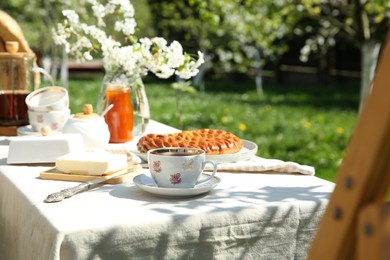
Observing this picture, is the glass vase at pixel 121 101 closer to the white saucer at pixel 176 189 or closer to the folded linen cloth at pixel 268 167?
the folded linen cloth at pixel 268 167

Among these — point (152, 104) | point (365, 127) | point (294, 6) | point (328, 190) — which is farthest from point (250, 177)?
point (152, 104)

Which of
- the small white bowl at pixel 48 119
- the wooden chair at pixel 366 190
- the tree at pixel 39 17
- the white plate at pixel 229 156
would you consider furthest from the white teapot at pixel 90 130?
the tree at pixel 39 17

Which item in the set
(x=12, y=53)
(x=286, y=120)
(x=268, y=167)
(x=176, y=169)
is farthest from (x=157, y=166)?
(x=286, y=120)

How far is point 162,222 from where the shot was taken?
1.67 meters

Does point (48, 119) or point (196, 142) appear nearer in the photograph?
point (196, 142)

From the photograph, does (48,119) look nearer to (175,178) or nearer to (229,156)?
(229,156)

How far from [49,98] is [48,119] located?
12 centimetres

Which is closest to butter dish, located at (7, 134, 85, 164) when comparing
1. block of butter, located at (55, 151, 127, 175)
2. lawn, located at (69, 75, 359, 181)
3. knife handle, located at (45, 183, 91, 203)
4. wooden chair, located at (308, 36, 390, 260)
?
block of butter, located at (55, 151, 127, 175)

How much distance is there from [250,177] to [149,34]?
2156cm

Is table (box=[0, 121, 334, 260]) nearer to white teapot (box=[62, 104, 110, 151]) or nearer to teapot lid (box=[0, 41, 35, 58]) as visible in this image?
white teapot (box=[62, 104, 110, 151])

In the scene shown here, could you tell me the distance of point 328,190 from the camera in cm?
199

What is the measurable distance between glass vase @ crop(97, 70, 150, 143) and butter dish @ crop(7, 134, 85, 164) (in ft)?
1.58

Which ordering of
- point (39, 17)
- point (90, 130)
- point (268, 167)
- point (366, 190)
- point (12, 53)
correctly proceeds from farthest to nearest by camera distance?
point (39, 17) → point (12, 53) → point (90, 130) → point (268, 167) → point (366, 190)

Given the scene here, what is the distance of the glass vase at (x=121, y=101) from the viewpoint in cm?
277
